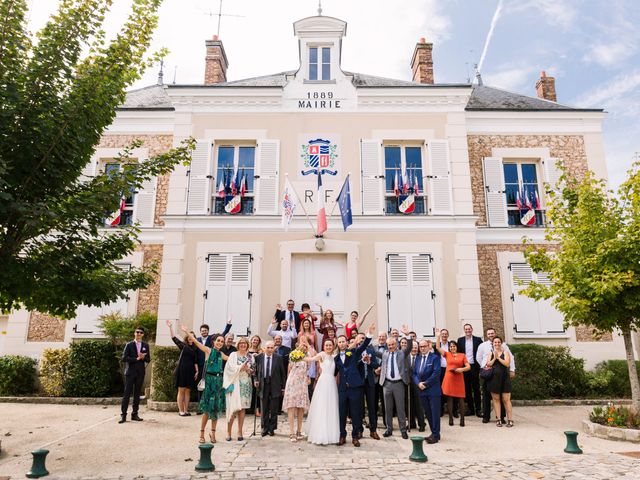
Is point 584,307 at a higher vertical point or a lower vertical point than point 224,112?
lower

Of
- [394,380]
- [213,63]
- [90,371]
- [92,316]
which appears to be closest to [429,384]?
[394,380]

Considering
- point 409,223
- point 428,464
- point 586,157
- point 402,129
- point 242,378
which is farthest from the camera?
point 586,157

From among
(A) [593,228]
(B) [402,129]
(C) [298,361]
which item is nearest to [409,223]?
(B) [402,129]

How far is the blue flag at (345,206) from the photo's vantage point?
1008 centimetres

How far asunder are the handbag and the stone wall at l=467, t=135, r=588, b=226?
19.0 ft

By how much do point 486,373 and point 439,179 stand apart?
5.06 m

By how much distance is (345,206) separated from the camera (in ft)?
33.3

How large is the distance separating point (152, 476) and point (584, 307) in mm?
6924

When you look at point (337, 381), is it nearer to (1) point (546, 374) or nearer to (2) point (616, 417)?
(2) point (616, 417)

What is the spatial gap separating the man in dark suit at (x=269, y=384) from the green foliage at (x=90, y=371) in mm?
4679

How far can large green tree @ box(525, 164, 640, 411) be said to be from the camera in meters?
7.40

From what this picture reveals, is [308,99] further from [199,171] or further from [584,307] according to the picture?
[584,307]

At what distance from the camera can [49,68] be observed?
587cm

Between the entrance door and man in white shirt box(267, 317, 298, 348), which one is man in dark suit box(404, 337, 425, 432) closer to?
man in white shirt box(267, 317, 298, 348)
